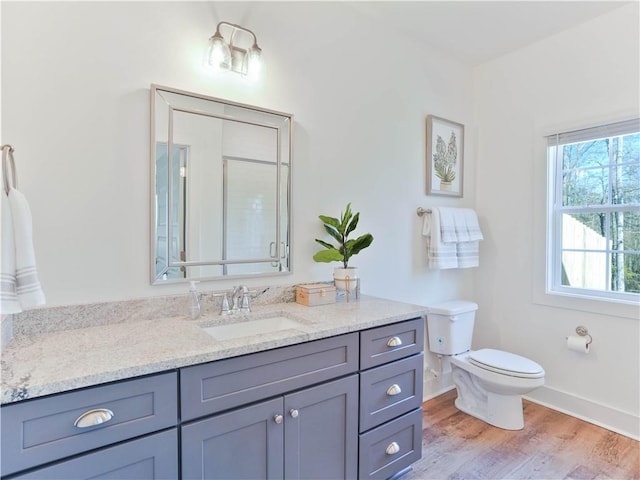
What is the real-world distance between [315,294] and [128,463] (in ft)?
3.53

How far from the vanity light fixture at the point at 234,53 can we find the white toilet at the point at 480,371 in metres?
1.81

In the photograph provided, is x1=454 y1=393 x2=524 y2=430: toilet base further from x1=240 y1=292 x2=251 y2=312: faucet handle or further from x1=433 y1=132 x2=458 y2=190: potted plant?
x1=240 y1=292 x2=251 y2=312: faucet handle

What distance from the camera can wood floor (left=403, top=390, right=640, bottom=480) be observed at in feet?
6.15

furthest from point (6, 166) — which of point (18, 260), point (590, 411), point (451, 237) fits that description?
point (590, 411)

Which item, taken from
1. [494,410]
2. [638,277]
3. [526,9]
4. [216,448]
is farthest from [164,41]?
[638,277]

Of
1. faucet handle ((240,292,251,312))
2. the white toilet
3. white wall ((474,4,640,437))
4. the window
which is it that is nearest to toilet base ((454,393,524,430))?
the white toilet

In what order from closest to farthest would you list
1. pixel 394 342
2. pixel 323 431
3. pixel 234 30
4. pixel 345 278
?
pixel 323 431 → pixel 394 342 → pixel 234 30 → pixel 345 278

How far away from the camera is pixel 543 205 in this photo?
2.65 meters

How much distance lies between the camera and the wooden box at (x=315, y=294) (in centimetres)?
189

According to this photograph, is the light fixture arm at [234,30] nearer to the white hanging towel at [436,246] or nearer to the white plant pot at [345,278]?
the white plant pot at [345,278]

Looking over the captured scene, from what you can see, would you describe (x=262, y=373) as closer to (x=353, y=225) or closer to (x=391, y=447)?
(x=391, y=447)

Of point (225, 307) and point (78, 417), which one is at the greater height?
point (225, 307)

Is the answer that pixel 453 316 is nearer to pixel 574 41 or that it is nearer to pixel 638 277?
pixel 638 277

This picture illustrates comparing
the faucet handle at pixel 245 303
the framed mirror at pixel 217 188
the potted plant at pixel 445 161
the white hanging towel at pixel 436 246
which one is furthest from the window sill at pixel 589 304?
the faucet handle at pixel 245 303
